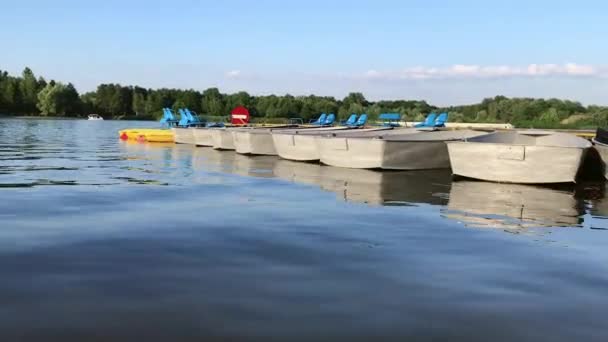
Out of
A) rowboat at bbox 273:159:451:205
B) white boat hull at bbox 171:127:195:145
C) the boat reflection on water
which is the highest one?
white boat hull at bbox 171:127:195:145

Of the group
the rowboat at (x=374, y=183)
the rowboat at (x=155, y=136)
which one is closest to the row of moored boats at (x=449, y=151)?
the rowboat at (x=374, y=183)

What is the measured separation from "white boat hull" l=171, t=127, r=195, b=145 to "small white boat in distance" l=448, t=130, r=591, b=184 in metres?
22.6

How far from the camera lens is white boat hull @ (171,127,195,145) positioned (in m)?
36.5

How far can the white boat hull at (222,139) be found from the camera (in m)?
30.1

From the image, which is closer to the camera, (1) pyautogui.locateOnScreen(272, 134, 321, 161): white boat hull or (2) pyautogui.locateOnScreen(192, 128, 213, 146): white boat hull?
(1) pyautogui.locateOnScreen(272, 134, 321, 161): white boat hull

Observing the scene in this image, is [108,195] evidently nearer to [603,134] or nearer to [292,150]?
[292,150]

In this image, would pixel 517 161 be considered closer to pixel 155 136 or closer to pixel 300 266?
pixel 300 266

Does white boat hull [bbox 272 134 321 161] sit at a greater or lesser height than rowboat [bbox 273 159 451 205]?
greater

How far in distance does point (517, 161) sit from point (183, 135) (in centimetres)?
2658

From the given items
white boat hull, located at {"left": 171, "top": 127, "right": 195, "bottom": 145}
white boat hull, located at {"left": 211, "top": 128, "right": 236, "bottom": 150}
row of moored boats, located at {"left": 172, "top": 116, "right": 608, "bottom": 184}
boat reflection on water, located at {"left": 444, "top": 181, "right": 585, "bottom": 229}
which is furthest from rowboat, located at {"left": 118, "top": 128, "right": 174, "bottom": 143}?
boat reflection on water, located at {"left": 444, "top": 181, "right": 585, "bottom": 229}

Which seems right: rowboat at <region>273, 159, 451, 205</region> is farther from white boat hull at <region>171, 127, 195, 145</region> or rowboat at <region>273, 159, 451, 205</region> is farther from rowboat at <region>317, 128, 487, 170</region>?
white boat hull at <region>171, 127, 195, 145</region>

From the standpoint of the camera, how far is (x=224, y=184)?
1513cm

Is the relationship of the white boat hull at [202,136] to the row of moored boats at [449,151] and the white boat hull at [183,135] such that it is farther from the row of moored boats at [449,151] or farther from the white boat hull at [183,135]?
the row of moored boats at [449,151]

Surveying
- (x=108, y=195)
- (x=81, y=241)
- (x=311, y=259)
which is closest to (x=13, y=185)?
(x=108, y=195)
